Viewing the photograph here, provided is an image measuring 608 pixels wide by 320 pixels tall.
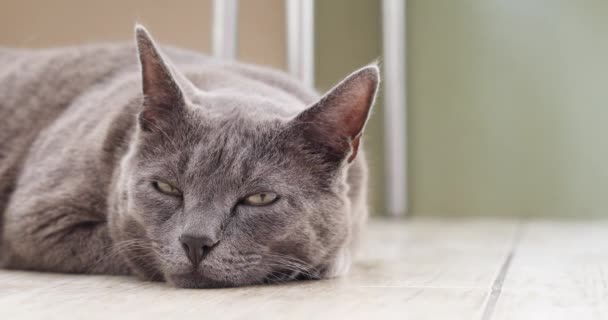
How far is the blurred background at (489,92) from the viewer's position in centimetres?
324

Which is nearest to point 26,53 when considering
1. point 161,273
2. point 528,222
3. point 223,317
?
point 161,273

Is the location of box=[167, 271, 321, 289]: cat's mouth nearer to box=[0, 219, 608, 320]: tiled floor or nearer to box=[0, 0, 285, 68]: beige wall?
box=[0, 219, 608, 320]: tiled floor

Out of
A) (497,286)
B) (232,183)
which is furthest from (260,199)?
(497,286)

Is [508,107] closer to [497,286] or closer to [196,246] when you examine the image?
[497,286]

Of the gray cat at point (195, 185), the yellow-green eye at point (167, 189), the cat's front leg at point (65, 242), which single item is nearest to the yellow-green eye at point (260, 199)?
the gray cat at point (195, 185)

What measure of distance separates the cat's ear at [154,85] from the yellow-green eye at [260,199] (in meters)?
0.20

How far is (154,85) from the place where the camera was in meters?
1.42

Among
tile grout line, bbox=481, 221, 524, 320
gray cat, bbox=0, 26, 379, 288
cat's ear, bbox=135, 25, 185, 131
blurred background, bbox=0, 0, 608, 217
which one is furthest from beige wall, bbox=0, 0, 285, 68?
tile grout line, bbox=481, 221, 524, 320

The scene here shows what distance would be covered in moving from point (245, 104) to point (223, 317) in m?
0.50

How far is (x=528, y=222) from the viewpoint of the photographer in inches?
122

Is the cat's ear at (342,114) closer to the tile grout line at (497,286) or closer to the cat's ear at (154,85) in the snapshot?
the cat's ear at (154,85)

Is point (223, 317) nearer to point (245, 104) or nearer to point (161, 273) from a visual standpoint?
point (161, 273)

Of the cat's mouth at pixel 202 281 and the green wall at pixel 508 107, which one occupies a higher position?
the green wall at pixel 508 107

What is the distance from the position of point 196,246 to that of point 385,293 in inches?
11.6
